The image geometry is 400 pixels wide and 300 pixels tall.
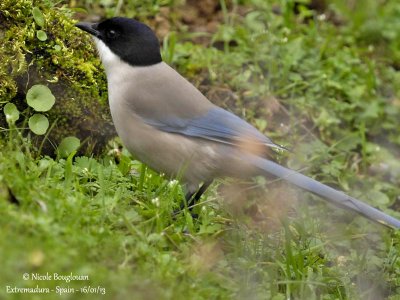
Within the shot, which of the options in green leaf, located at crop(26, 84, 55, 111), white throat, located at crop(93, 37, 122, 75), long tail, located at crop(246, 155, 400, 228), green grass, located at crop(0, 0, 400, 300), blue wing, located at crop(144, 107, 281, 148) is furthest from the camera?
white throat, located at crop(93, 37, 122, 75)

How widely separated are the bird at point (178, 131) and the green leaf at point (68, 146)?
1.36 feet

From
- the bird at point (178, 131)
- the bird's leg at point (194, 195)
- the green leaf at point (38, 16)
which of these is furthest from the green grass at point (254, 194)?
the green leaf at point (38, 16)

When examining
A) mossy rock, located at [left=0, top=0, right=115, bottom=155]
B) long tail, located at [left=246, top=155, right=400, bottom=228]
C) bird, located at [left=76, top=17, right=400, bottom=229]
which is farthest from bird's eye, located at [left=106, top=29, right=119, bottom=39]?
long tail, located at [left=246, top=155, right=400, bottom=228]

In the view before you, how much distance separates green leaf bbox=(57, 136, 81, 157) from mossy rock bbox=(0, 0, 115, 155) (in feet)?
0.29

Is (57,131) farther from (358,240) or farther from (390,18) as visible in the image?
(390,18)

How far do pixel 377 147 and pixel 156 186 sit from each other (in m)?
2.94

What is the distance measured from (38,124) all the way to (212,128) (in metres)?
1.16

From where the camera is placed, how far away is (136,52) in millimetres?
5766

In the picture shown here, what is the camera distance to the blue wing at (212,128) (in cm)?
554

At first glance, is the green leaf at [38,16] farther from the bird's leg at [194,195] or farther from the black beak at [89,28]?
the bird's leg at [194,195]

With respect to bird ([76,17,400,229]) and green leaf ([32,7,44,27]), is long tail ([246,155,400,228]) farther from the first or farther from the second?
green leaf ([32,7,44,27])

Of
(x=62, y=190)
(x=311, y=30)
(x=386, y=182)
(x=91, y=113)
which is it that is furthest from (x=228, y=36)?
(x=62, y=190)

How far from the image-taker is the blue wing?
5.54 metres

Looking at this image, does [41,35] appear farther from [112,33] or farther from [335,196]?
[335,196]
